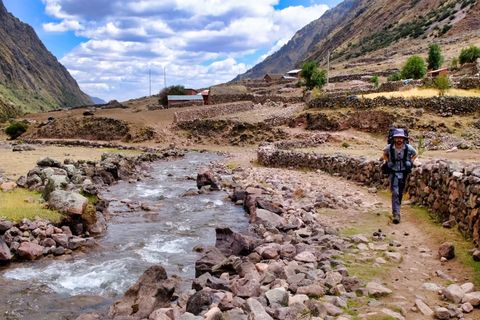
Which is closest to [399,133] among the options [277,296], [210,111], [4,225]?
[277,296]

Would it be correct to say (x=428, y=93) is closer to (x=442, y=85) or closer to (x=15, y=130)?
(x=442, y=85)

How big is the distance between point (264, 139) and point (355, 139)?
50.4 feet

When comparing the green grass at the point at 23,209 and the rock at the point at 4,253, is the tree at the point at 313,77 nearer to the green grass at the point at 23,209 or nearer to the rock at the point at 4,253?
the green grass at the point at 23,209

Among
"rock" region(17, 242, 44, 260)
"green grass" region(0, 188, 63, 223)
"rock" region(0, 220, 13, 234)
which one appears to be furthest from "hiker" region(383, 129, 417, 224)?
"rock" region(0, 220, 13, 234)

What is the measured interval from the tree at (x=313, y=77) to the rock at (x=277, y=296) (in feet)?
231

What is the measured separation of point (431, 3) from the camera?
509ft

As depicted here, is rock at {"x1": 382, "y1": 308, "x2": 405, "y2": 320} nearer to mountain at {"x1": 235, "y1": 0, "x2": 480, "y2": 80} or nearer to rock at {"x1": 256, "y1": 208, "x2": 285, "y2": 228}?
rock at {"x1": 256, "y1": 208, "x2": 285, "y2": 228}

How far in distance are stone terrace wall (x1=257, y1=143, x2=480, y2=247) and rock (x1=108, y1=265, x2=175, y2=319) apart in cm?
668

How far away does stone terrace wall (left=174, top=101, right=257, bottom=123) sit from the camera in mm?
62094

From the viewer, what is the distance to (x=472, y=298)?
7.96 meters

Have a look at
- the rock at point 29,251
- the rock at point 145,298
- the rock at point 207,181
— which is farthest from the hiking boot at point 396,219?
the rock at point 207,181

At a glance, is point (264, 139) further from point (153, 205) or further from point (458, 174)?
point (458, 174)

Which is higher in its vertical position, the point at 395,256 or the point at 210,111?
the point at 210,111

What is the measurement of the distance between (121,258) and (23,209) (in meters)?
5.04
